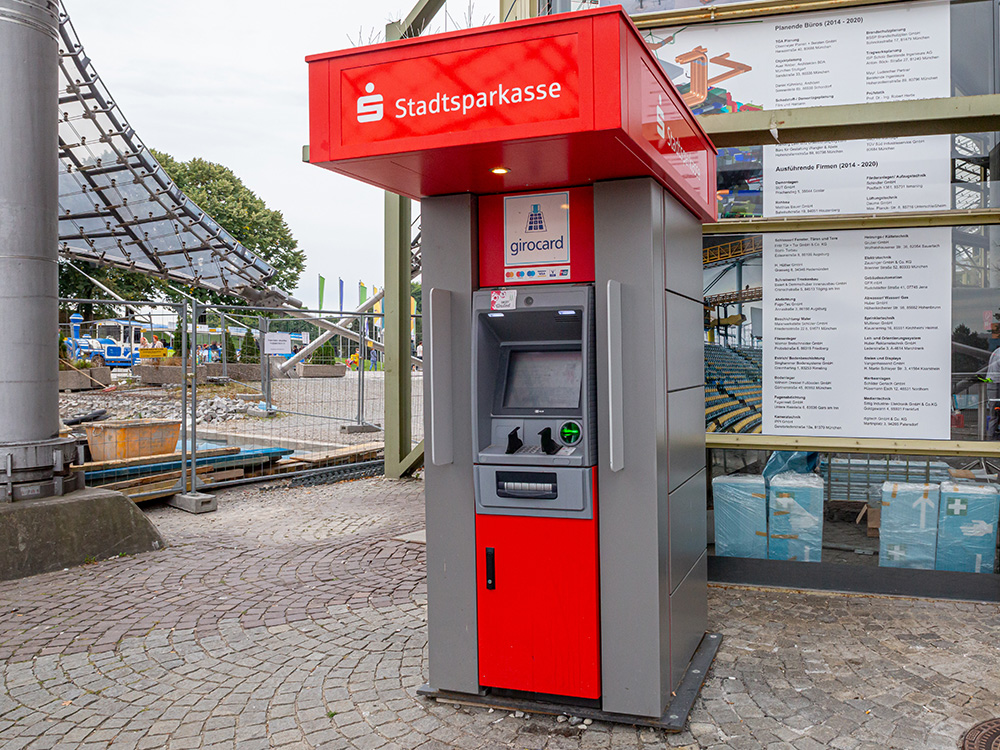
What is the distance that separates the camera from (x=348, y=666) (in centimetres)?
383

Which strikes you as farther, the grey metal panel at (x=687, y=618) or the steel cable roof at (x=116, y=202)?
the steel cable roof at (x=116, y=202)

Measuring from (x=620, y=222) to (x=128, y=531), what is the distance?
195 inches

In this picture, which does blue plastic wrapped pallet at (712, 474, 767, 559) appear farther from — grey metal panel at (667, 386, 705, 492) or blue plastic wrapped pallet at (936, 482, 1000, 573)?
grey metal panel at (667, 386, 705, 492)

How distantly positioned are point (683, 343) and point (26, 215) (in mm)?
5148

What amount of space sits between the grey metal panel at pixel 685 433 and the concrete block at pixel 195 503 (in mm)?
5535

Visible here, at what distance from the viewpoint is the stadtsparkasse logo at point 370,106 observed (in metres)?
2.85

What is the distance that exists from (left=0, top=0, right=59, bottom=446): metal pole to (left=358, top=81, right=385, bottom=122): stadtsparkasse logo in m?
4.22

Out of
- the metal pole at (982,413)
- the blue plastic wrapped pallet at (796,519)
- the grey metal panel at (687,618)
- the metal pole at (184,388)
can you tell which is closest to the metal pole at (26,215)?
the metal pole at (184,388)

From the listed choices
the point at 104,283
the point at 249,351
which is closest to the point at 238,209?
the point at 104,283

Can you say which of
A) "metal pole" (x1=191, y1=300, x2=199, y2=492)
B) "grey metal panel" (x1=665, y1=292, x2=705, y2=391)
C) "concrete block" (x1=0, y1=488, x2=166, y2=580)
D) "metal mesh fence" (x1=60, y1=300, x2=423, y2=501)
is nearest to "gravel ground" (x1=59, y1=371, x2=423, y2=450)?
"metal mesh fence" (x1=60, y1=300, x2=423, y2=501)

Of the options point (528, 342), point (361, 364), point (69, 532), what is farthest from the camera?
point (361, 364)

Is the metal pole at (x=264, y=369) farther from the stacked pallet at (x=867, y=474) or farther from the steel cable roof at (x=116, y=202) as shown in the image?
the steel cable roof at (x=116, y=202)

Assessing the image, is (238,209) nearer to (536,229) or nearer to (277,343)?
(277,343)

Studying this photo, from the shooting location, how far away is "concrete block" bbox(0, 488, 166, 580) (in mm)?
5395
